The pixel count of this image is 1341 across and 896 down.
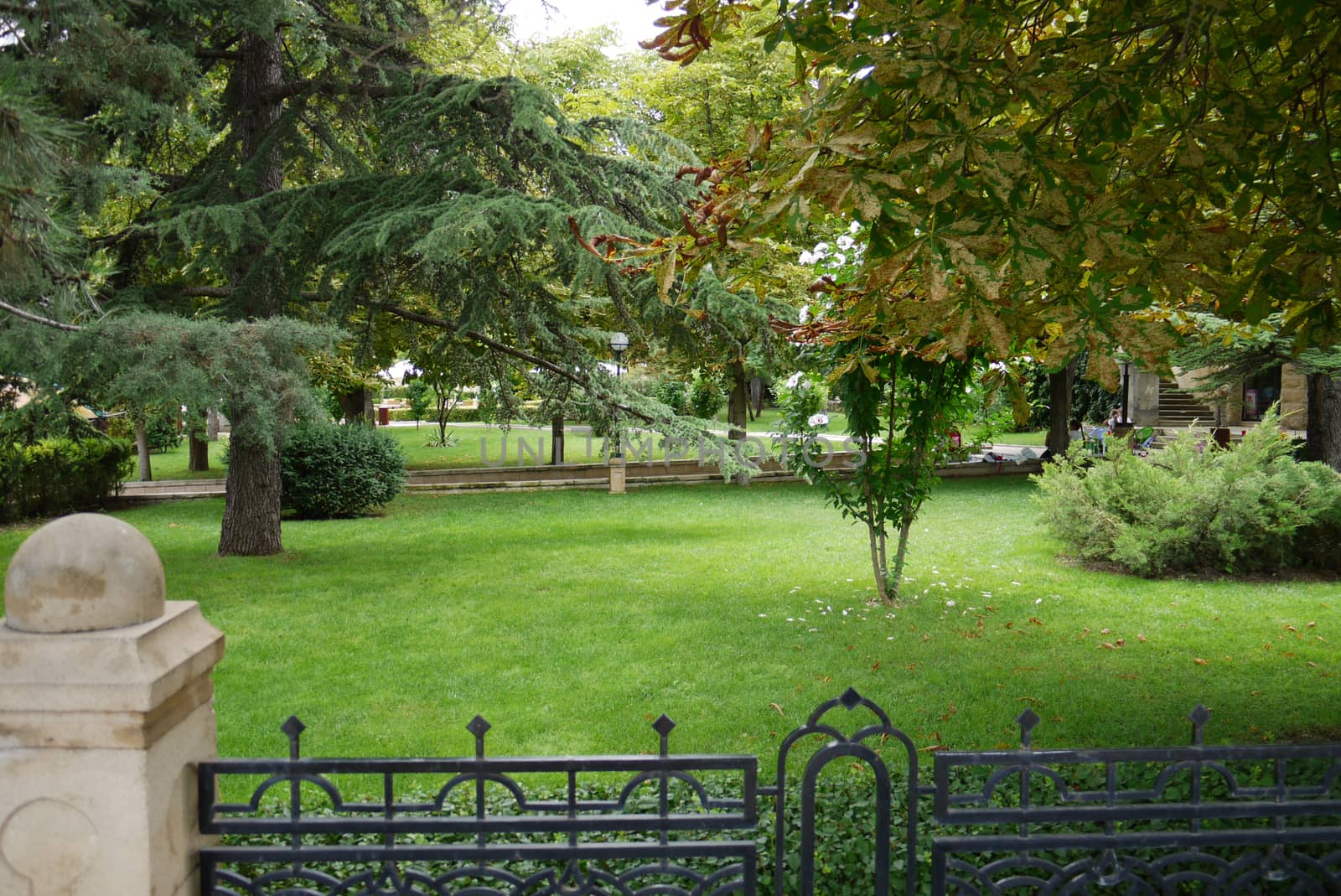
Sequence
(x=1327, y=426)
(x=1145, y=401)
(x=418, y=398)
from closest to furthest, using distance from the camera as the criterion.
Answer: (x=1327, y=426) < (x=1145, y=401) < (x=418, y=398)

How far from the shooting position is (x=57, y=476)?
53.0 ft

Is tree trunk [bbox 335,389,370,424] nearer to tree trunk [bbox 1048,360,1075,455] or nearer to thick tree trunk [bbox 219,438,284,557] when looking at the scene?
thick tree trunk [bbox 219,438,284,557]

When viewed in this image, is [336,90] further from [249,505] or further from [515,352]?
[249,505]

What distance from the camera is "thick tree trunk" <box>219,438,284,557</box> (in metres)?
12.1

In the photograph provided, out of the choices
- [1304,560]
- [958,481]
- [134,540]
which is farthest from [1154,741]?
[958,481]

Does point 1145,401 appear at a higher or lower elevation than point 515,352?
lower

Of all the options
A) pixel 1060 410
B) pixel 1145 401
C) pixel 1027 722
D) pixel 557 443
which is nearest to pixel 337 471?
pixel 557 443

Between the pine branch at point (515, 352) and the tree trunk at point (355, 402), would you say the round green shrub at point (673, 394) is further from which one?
the pine branch at point (515, 352)

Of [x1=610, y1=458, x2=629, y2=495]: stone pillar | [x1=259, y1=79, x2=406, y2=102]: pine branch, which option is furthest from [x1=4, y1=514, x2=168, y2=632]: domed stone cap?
[x1=610, y1=458, x2=629, y2=495]: stone pillar

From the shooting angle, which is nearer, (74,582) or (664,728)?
(74,582)

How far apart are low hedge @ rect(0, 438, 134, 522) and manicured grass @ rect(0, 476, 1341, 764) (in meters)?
1.90

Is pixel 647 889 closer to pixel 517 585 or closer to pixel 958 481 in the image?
pixel 517 585

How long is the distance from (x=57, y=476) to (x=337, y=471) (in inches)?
196

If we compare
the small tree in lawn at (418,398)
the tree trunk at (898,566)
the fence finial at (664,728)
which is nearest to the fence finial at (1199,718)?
the fence finial at (664,728)
